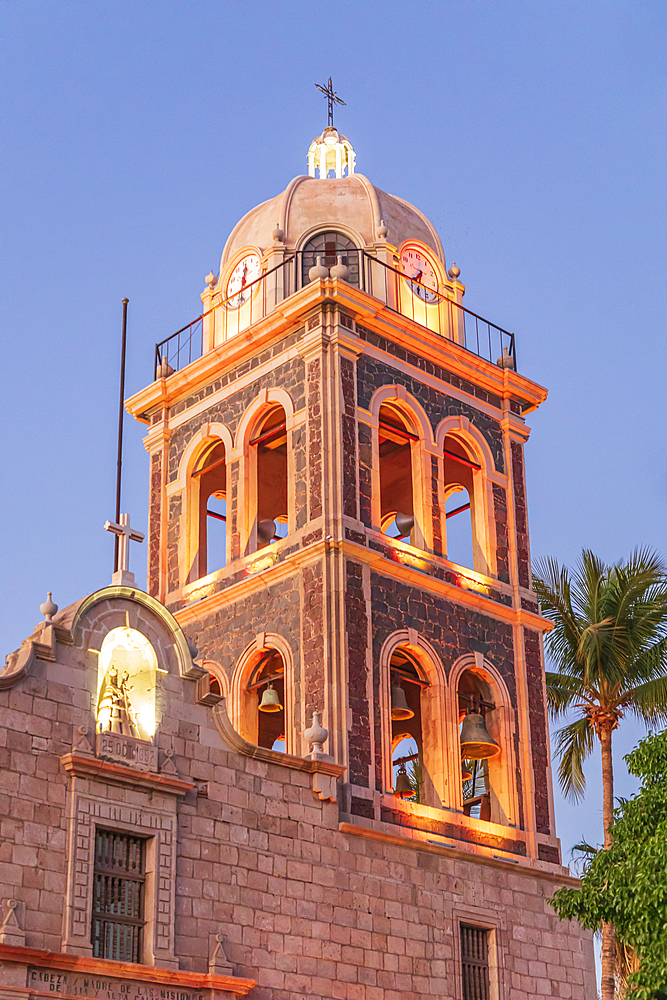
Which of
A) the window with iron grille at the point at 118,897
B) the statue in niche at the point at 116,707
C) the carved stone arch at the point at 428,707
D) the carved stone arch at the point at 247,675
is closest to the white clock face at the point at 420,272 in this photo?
the carved stone arch at the point at 428,707

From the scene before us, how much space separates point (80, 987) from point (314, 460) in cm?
1133

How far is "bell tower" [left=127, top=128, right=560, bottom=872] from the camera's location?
27.9 m

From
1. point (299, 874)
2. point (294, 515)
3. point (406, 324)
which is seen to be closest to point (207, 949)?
point (299, 874)

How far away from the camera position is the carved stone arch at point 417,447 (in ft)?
98.7

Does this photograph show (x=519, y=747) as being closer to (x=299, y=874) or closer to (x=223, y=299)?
(x=299, y=874)

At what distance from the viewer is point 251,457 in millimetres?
31062

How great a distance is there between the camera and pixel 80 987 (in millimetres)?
20859

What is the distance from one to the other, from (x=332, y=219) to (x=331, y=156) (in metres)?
3.32

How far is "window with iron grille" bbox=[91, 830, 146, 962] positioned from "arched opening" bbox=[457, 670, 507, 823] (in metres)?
8.57

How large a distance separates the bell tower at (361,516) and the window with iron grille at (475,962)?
1354 millimetres

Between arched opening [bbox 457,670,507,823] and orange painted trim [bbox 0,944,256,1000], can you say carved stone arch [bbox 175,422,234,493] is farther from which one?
orange painted trim [bbox 0,944,256,1000]

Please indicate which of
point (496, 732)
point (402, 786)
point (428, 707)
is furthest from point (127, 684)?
point (402, 786)

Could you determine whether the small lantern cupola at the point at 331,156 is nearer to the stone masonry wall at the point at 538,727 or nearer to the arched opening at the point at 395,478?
the arched opening at the point at 395,478

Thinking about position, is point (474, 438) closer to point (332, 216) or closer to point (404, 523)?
point (404, 523)
